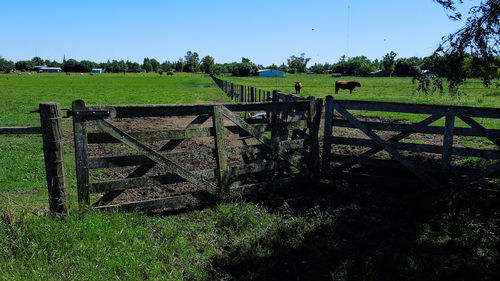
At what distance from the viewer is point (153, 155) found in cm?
534

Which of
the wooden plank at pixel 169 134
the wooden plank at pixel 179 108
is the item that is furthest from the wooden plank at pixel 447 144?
the wooden plank at pixel 169 134

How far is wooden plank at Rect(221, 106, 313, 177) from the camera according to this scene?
5871mm

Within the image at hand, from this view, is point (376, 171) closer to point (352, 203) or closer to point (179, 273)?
point (352, 203)

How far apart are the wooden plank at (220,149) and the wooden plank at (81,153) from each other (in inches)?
75.6

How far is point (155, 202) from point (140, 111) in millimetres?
1383

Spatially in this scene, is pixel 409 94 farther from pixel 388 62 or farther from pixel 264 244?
pixel 388 62

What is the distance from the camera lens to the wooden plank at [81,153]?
481 centimetres

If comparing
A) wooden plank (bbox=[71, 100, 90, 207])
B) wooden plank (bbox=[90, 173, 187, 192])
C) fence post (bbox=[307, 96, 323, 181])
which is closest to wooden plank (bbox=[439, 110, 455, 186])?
fence post (bbox=[307, 96, 323, 181])

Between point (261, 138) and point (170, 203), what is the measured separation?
187cm

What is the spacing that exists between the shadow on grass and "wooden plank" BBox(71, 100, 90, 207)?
2.10 meters

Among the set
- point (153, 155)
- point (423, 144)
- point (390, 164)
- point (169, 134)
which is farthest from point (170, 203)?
point (423, 144)

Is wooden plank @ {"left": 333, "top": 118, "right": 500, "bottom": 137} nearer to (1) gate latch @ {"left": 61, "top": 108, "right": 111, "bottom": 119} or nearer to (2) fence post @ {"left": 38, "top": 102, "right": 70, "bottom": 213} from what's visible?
(1) gate latch @ {"left": 61, "top": 108, "right": 111, "bottom": 119}

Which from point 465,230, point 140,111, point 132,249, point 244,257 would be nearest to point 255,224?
point 244,257

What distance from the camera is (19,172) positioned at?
7844 millimetres
